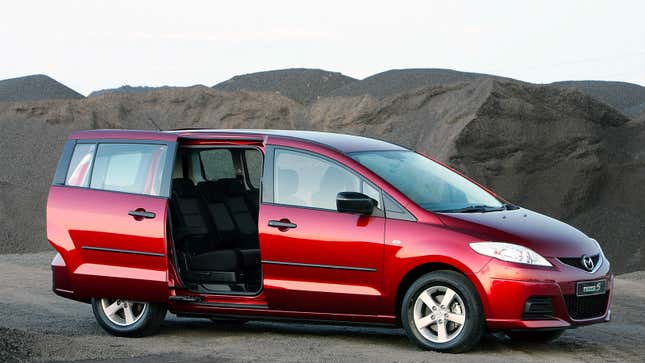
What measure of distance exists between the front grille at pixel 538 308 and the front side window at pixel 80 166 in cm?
407

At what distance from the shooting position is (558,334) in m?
9.52

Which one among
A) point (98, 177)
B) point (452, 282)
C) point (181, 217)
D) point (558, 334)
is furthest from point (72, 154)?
point (558, 334)

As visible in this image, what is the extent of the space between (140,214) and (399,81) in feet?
90.2

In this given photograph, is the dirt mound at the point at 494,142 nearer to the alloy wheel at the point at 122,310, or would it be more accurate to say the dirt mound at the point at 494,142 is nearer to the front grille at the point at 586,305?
the front grille at the point at 586,305

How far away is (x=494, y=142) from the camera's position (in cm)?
2661

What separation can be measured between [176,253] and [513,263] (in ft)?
9.81

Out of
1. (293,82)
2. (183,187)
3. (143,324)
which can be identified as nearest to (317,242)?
(183,187)

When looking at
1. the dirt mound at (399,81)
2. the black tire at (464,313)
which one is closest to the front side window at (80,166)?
the black tire at (464,313)

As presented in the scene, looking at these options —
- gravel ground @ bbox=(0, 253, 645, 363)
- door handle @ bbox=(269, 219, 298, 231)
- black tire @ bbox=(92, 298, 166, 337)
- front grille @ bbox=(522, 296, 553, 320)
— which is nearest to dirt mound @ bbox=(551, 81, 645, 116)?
gravel ground @ bbox=(0, 253, 645, 363)

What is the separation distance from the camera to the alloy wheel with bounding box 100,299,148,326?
1000 cm

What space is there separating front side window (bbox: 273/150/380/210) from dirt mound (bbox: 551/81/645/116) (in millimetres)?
30673

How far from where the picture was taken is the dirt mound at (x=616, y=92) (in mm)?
39953

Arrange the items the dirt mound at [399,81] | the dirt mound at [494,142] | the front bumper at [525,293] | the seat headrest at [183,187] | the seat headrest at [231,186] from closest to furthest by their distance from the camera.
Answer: the front bumper at [525,293] → the seat headrest at [183,187] → the seat headrest at [231,186] → the dirt mound at [494,142] → the dirt mound at [399,81]

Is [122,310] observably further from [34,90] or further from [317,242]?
[34,90]
